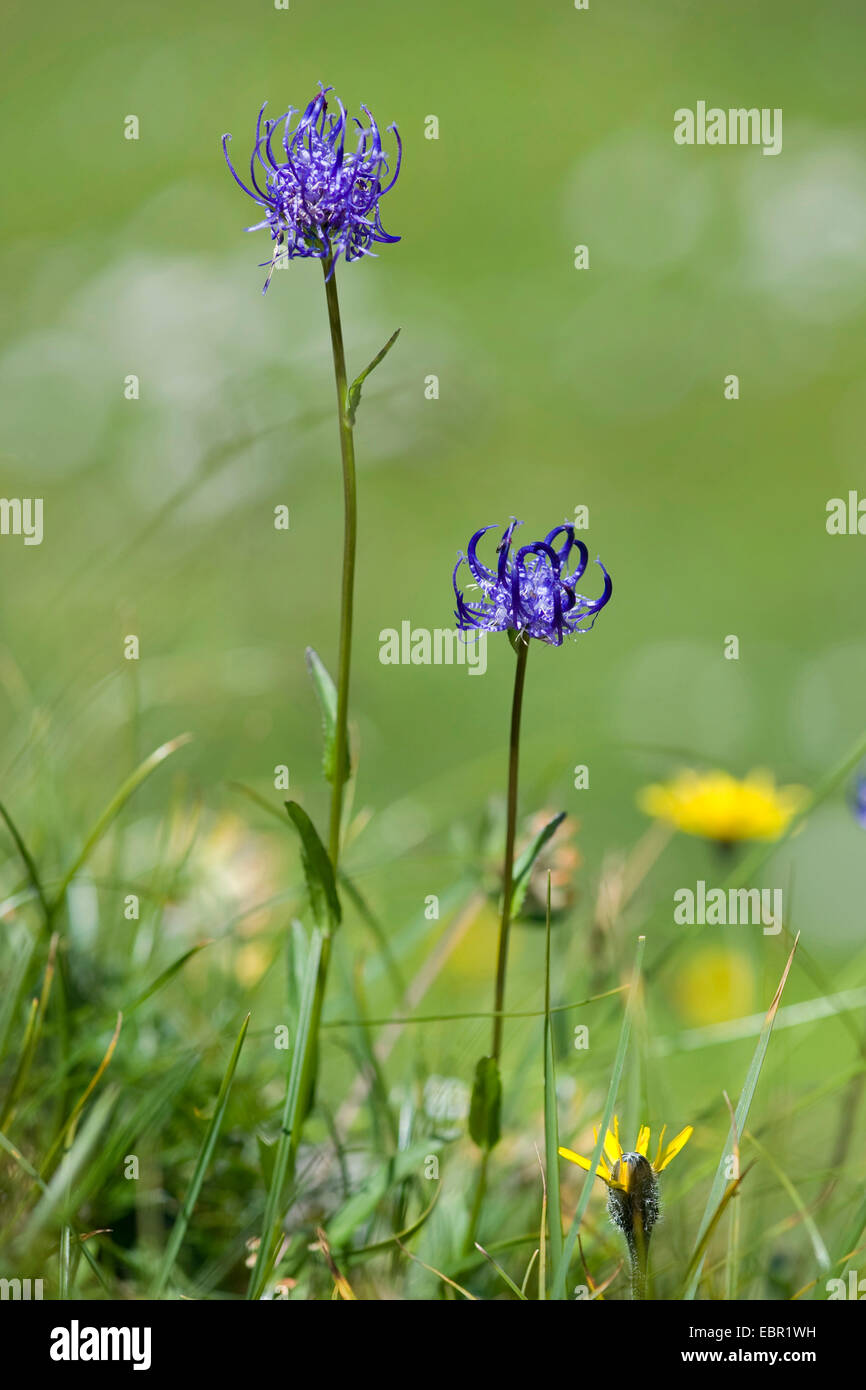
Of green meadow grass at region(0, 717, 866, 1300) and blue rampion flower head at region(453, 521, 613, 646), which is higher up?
blue rampion flower head at region(453, 521, 613, 646)

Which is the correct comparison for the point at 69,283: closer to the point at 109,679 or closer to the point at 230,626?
the point at 230,626

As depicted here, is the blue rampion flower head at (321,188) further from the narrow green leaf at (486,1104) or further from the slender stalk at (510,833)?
the narrow green leaf at (486,1104)

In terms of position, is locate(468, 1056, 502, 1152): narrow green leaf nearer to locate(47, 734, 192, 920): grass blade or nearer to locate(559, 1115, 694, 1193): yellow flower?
locate(559, 1115, 694, 1193): yellow flower

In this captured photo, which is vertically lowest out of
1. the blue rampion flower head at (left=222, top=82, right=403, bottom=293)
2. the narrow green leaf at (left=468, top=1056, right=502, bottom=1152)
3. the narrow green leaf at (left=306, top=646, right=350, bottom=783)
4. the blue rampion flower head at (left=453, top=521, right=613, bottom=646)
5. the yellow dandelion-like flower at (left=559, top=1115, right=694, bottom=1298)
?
the yellow dandelion-like flower at (left=559, top=1115, right=694, bottom=1298)

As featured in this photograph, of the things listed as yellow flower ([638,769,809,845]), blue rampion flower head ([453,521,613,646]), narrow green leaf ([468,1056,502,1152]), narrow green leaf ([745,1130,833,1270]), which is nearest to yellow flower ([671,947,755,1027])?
yellow flower ([638,769,809,845])

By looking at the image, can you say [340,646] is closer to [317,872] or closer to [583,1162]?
[317,872]

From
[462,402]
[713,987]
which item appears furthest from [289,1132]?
→ [462,402]

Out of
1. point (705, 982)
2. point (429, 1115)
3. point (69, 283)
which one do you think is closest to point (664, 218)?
point (69, 283)
